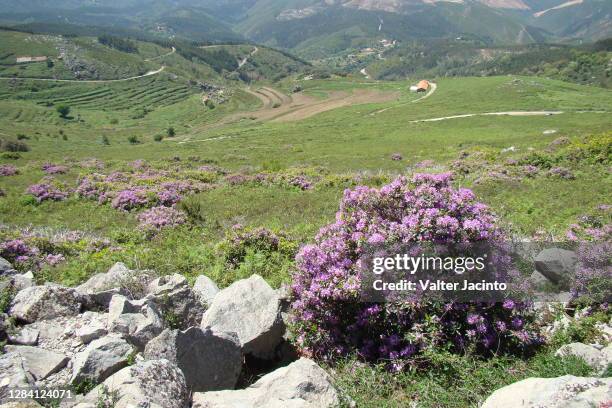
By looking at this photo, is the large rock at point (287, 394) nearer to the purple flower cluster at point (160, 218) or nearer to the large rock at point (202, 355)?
the large rock at point (202, 355)

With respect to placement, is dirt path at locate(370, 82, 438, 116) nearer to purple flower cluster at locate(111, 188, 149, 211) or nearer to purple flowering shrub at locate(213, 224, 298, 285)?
purple flower cluster at locate(111, 188, 149, 211)

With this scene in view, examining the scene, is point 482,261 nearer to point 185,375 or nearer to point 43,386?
point 185,375

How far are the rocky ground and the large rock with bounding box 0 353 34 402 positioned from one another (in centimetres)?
1

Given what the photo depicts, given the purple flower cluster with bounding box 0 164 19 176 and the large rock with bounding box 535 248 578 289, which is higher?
the large rock with bounding box 535 248 578 289

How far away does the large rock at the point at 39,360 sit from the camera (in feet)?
21.3

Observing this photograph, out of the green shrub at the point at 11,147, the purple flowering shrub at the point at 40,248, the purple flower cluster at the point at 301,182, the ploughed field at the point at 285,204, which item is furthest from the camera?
the green shrub at the point at 11,147

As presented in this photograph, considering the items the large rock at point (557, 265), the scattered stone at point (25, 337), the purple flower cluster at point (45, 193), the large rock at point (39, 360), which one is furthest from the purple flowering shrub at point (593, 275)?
the purple flower cluster at point (45, 193)

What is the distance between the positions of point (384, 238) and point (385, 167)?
3164cm

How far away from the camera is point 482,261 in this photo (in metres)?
7.61

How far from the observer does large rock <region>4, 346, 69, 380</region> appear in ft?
21.3

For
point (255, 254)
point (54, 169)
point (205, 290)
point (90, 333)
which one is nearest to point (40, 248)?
point (255, 254)

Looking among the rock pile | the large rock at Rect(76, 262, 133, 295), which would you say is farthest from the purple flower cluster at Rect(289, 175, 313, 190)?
the rock pile

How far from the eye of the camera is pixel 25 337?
7.33m

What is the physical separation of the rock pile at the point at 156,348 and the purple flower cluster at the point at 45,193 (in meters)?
19.3
